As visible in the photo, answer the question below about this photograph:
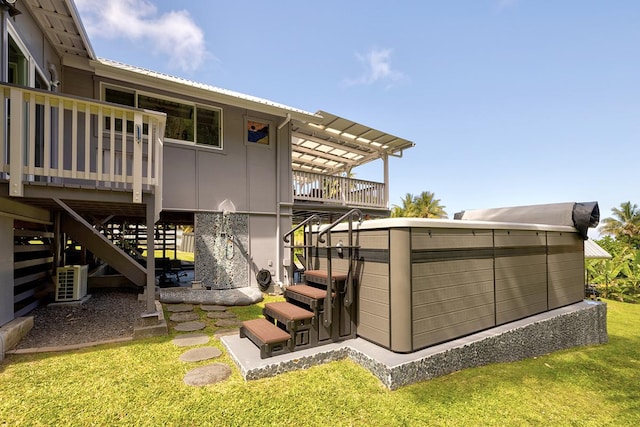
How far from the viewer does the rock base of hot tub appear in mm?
2961

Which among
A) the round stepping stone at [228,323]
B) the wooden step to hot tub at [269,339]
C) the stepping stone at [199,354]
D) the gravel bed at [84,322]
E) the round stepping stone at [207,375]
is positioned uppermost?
the wooden step to hot tub at [269,339]

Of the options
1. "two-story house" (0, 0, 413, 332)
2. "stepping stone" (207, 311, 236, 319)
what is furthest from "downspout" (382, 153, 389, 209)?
"stepping stone" (207, 311, 236, 319)

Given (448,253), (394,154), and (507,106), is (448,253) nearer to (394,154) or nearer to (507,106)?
(394,154)

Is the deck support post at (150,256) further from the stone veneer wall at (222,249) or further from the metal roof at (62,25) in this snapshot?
the metal roof at (62,25)

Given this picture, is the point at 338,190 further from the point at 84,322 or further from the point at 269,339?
the point at 84,322

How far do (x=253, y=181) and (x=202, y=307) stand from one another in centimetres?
345

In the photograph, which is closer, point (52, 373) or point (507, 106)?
point (52, 373)

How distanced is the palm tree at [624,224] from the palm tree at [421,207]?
68.7 feet

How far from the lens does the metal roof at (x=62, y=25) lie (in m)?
4.38

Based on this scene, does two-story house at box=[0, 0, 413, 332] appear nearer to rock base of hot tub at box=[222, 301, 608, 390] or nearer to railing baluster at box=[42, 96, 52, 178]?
railing baluster at box=[42, 96, 52, 178]

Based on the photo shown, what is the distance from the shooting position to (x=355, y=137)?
9.74m

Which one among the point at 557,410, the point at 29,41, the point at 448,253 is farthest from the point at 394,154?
the point at 29,41

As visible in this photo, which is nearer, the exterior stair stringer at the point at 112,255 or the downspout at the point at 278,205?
the exterior stair stringer at the point at 112,255

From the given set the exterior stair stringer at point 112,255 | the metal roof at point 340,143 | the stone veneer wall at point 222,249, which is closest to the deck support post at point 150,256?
the exterior stair stringer at point 112,255
